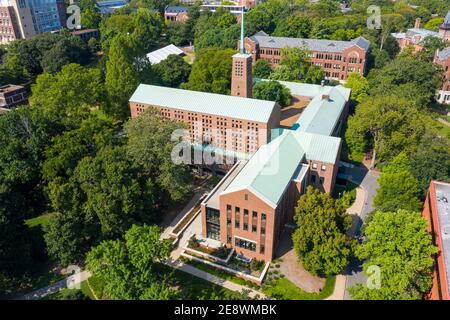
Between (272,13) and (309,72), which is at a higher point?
(272,13)

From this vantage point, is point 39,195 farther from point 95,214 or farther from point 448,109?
point 448,109

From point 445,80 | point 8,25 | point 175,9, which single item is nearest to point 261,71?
point 445,80

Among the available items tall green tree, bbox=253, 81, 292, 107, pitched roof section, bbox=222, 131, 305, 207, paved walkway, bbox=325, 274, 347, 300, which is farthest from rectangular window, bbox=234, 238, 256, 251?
tall green tree, bbox=253, 81, 292, 107

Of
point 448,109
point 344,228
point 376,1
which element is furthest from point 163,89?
point 376,1

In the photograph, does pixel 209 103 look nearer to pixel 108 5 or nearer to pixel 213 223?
pixel 213 223

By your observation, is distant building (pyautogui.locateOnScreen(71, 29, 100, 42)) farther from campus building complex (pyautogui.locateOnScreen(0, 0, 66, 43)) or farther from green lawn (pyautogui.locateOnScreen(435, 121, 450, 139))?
green lawn (pyautogui.locateOnScreen(435, 121, 450, 139))

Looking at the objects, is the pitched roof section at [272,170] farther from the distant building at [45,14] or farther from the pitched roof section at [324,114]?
the distant building at [45,14]

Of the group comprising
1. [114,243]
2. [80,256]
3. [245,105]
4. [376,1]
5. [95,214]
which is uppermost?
[376,1]
